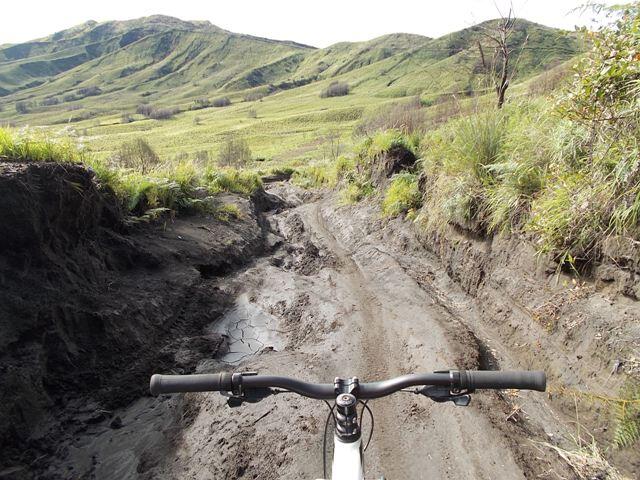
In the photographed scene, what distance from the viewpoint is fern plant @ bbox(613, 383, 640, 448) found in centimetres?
330

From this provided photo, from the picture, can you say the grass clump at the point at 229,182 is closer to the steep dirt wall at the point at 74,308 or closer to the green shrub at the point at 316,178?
the green shrub at the point at 316,178

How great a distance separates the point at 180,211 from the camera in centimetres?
1035

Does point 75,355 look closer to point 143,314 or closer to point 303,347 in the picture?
point 143,314

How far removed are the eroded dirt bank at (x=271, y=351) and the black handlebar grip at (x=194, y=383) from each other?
2024 mm

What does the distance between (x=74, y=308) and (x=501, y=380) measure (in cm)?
515

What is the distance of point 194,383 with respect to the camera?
2055 millimetres

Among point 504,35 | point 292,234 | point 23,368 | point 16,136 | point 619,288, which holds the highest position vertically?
point 504,35

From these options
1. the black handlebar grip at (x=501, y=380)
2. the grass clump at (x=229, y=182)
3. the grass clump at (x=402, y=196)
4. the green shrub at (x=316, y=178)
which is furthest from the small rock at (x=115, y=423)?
the green shrub at (x=316, y=178)

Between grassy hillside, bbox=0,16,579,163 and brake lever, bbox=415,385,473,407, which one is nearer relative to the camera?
brake lever, bbox=415,385,473,407

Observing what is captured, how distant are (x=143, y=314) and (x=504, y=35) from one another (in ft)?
26.1

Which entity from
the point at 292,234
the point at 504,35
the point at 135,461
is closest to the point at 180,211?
the point at 292,234

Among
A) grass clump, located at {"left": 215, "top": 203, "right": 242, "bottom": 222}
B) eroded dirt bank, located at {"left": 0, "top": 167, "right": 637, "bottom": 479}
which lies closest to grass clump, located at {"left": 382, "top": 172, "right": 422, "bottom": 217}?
eroded dirt bank, located at {"left": 0, "top": 167, "right": 637, "bottom": 479}

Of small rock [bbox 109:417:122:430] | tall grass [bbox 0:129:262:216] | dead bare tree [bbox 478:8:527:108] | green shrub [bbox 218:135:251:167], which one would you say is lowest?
green shrub [bbox 218:135:251:167]

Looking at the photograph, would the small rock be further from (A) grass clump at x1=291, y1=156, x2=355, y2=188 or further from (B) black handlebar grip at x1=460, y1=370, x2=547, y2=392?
(A) grass clump at x1=291, y1=156, x2=355, y2=188
